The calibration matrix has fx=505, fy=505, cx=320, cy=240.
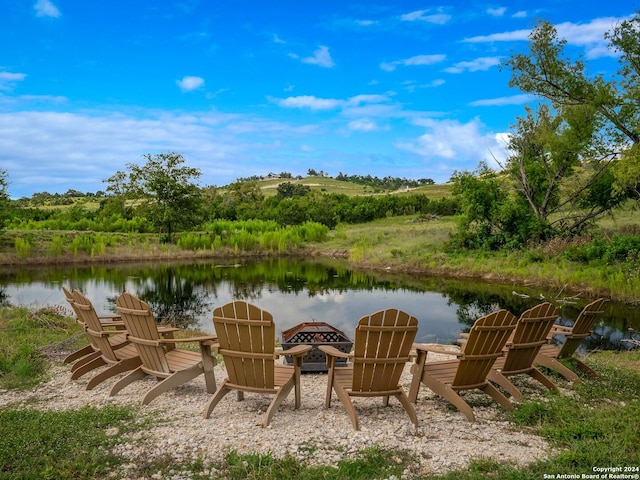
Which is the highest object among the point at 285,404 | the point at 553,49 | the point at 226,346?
the point at 553,49

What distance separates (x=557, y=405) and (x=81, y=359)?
5.62 m

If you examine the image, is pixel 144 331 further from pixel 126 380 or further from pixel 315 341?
pixel 315 341

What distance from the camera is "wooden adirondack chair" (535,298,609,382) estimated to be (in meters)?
6.28

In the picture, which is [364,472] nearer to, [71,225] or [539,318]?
[539,318]

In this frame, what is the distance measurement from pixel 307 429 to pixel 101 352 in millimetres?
3199

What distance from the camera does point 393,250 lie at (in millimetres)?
28406

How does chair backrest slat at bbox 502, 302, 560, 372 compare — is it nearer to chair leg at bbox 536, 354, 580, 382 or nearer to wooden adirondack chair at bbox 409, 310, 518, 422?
wooden adirondack chair at bbox 409, 310, 518, 422

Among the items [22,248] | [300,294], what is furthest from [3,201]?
[300,294]

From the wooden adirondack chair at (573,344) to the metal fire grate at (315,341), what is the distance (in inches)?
100

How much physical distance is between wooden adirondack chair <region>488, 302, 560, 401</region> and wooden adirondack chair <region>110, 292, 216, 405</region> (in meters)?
3.18

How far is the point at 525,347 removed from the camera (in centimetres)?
570

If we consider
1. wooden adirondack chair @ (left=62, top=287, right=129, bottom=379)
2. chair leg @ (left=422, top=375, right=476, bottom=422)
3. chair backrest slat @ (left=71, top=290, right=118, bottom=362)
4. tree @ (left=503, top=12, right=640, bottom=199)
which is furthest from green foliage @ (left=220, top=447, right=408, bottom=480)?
tree @ (left=503, top=12, right=640, bottom=199)

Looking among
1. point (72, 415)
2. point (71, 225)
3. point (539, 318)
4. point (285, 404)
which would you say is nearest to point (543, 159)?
point (539, 318)

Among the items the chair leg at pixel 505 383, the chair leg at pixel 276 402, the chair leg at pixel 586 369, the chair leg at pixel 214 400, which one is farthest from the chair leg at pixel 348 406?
the chair leg at pixel 586 369
